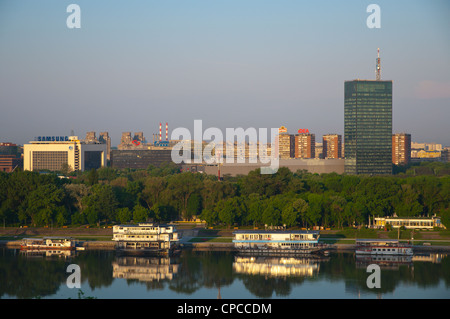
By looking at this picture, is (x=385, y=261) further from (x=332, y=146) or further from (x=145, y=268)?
(x=332, y=146)

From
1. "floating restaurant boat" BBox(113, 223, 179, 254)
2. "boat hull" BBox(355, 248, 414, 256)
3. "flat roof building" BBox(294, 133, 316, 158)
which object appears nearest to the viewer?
"boat hull" BBox(355, 248, 414, 256)

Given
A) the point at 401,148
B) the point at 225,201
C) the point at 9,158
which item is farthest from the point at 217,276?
the point at 401,148

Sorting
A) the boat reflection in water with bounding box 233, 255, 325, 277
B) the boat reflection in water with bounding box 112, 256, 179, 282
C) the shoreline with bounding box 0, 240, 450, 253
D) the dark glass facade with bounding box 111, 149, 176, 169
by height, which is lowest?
the boat reflection in water with bounding box 112, 256, 179, 282

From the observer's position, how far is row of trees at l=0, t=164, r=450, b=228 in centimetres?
3759

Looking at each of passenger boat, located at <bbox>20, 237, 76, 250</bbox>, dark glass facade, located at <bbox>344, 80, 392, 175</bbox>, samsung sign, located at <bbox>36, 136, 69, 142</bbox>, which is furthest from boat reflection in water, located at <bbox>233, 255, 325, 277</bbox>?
samsung sign, located at <bbox>36, 136, 69, 142</bbox>

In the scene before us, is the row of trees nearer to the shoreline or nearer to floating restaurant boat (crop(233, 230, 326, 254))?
the shoreline

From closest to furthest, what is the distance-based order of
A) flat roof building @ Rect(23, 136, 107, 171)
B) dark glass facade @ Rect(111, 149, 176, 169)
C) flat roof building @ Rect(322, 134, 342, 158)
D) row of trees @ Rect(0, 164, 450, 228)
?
row of trees @ Rect(0, 164, 450, 228), flat roof building @ Rect(23, 136, 107, 171), dark glass facade @ Rect(111, 149, 176, 169), flat roof building @ Rect(322, 134, 342, 158)

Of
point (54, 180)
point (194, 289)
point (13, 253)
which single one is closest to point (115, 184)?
point (54, 180)

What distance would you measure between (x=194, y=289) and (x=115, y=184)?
25.1 metres

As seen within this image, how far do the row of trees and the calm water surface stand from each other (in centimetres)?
567
